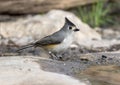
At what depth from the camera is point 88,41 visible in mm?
11516

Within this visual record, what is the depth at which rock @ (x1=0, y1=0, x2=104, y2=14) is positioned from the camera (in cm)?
1238

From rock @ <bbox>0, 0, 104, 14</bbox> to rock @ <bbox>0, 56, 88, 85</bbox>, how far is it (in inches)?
203

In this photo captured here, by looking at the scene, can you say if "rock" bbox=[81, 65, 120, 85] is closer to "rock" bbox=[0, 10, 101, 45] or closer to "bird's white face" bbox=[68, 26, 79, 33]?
"bird's white face" bbox=[68, 26, 79, 33]

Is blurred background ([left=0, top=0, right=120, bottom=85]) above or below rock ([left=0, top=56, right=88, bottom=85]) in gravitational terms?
above

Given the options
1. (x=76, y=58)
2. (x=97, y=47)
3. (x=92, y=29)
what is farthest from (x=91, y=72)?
(x=92, y=29)

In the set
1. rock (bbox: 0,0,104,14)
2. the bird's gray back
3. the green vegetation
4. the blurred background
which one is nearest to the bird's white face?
the bird's gray back

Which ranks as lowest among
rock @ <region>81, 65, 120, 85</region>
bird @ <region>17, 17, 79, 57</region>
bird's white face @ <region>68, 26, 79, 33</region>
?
rock @ <region>81, 65, 120, 85</region>

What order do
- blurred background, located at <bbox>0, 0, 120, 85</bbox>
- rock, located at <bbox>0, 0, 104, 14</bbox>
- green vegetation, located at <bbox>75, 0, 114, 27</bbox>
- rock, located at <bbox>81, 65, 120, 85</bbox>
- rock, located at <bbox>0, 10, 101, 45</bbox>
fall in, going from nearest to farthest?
1. rock, located at <bbox>81, 65, 120, 85</bbox>
2. blurred background, located at <bbox>0, 0, 120, 85</bbox>
3. rock, located at <bbox>0, 10, 101, 45</bbox>
4. rock, located at <bbox>0, 0, 104, 14</bbox>
5. green vegetation, located at <bbox>75, 0, 114, 27</bbox>

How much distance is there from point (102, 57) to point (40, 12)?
508 cm

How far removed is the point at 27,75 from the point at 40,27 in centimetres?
525

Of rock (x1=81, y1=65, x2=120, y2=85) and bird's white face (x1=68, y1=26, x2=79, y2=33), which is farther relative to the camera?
bird's white face (x1=68, y1=26, x2=79, y2=33)

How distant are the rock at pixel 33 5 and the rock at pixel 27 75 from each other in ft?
16.9

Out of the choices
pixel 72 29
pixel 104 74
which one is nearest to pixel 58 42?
pixel 72 29

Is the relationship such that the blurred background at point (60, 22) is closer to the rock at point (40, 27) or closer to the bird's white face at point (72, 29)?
the rock at point (40, 27)
